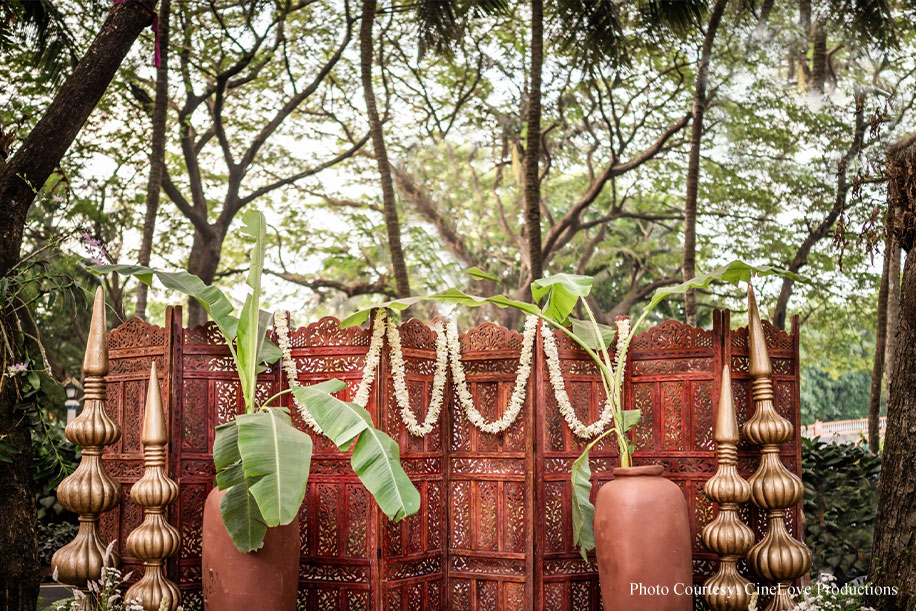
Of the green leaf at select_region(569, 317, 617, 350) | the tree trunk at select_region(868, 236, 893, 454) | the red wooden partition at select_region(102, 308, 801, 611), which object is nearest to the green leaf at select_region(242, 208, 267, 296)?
the red wooden partition at select_region(102, 308, 801, 611)

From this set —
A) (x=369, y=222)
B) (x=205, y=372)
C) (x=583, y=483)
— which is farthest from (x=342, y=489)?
(x=369, y=222)

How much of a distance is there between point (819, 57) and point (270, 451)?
34.4ft

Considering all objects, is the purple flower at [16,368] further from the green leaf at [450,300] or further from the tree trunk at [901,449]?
the tree trunk at [901,449]

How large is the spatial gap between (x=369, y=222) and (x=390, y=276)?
1.14 meters

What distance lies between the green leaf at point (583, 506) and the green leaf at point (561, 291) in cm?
84

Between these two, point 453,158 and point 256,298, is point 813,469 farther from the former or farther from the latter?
point 453,158

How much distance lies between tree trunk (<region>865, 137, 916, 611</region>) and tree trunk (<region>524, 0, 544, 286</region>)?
15.3 ft

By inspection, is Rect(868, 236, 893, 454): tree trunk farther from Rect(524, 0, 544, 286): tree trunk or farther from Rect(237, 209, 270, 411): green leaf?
Rect(237, 209, 270, 411): green leaf

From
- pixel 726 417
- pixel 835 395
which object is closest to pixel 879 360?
pixel 726 417

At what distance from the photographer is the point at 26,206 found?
5.43m

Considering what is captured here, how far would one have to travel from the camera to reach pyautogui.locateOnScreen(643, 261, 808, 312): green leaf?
4.95 meters

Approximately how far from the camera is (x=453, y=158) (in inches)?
629

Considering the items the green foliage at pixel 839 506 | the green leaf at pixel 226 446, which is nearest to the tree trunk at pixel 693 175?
the green foliage at pixel 839 506

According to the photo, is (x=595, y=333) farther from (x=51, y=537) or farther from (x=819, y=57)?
(x=819, y=57)
